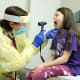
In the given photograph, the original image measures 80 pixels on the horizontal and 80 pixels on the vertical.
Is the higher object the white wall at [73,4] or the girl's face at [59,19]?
the white wall at [73,4]

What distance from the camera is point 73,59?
1.69 meters

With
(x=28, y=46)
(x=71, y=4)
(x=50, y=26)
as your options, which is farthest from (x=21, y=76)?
(x=71, y=4)

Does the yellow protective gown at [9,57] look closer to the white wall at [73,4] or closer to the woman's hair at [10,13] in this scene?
the woman's hair at [10,13]

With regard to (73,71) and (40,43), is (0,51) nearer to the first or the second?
(40,43)

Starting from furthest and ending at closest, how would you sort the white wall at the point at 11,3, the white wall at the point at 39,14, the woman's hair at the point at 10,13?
the white wall at the point at 39,14 < the white wall at the point at 11,3 < the woman's hair at the point at 10,13

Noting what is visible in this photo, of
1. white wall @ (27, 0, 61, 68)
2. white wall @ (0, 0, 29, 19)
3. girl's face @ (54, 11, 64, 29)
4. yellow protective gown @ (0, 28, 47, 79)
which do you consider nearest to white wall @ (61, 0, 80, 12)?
white wall @ (27, 0, 61, 68)

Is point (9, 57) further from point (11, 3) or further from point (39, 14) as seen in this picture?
point (39, 14)

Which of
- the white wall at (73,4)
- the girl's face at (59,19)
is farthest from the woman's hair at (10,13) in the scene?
the white wall at (73,4)

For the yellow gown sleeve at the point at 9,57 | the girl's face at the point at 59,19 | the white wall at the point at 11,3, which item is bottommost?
the yellow gown sleeve at the point at 9,57

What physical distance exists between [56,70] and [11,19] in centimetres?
55

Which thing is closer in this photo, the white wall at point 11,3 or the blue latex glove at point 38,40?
the blue latex glove at point 38,40

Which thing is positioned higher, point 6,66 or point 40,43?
point 40,43

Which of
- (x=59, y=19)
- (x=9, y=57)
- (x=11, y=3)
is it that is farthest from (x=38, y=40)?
(x=11, y=3)

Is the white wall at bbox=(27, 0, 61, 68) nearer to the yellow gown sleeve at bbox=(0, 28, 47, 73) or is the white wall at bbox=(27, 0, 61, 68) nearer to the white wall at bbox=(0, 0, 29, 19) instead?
the white wall at bbox=(0, 0, 29, 19)
